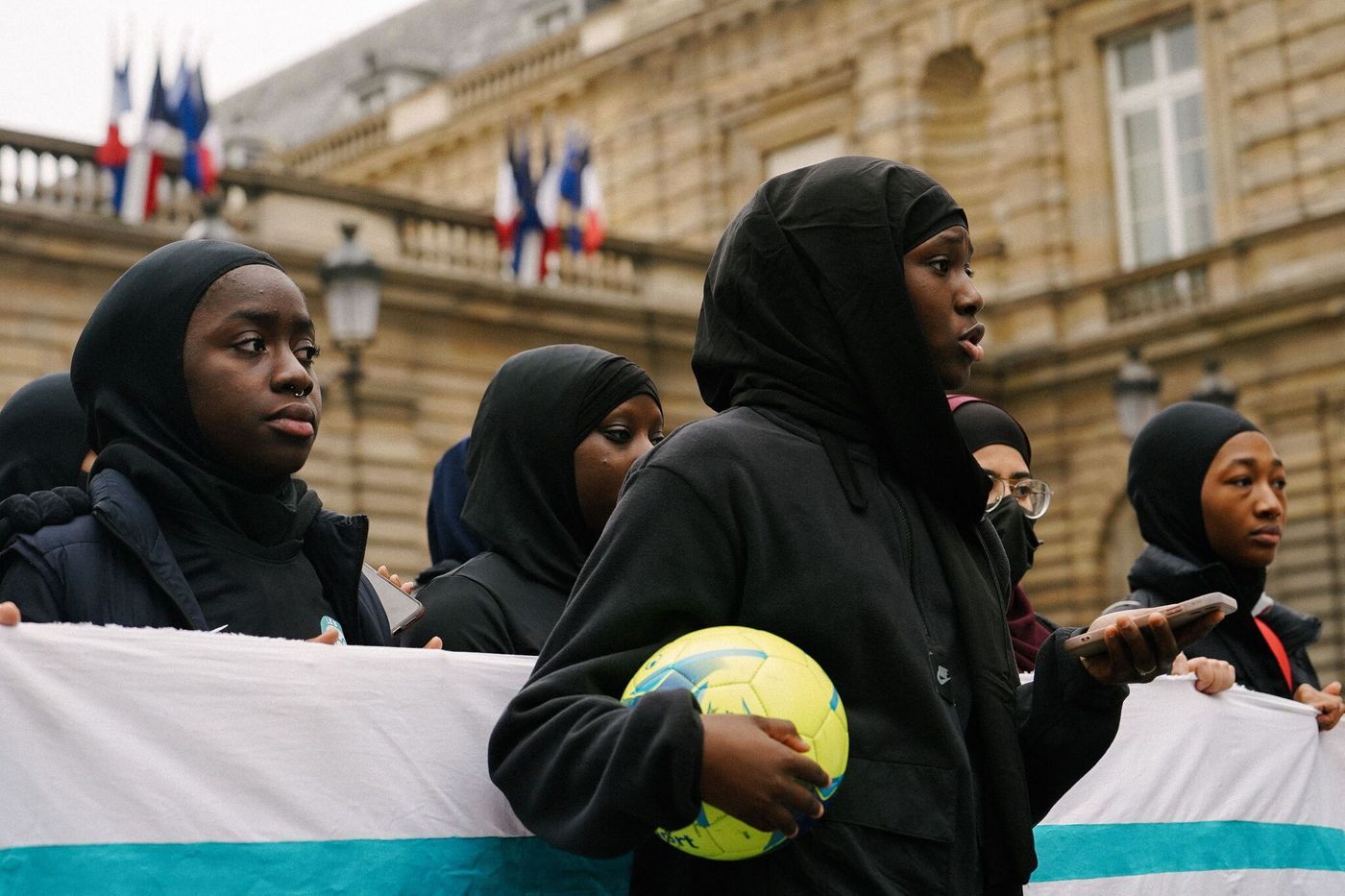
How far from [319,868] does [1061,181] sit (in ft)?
74.6

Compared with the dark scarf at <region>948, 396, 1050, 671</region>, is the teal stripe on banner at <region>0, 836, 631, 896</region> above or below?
below

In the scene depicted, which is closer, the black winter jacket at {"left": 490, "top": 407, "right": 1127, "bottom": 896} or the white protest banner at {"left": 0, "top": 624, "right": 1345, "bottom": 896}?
the black winter jacket at {"left": 490, "top": 407, "right": 1127, "bottom": 896}

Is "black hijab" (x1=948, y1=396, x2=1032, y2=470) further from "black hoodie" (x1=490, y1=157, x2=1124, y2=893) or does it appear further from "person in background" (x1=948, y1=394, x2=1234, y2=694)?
"black hoodie" (x1=490, y1=157, x2=1124, y2=893)

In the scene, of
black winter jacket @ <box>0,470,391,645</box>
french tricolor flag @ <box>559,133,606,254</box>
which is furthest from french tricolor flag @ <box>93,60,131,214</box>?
black winter jacket @ <box>0,470,391,645</box>

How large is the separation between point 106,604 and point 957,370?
1.35 metres

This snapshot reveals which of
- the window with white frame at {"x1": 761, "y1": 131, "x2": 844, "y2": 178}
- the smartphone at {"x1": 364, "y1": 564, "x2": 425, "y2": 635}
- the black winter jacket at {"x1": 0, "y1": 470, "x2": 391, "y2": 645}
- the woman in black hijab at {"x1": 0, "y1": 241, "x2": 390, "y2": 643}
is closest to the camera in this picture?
the black winter jacket at {"x1": 0, "y1": 470, "x2": 391, "y2": 645}

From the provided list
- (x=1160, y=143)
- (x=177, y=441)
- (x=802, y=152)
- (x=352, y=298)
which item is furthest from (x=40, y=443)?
(x=802, y=152)

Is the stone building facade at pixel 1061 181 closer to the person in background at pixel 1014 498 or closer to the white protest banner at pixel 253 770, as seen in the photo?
the person in background at pixel 1014 498

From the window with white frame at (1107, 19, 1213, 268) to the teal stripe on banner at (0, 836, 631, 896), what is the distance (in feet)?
69.7

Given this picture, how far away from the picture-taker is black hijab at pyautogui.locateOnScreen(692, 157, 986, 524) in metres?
2.89

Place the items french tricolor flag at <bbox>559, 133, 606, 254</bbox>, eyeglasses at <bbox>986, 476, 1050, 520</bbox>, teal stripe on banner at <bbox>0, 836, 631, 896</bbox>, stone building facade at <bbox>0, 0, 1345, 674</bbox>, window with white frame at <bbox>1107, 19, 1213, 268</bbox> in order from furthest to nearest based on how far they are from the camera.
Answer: window with white frame at <bbox>1107, 19, 1213, 268</bbox> → french tricolor flag at <bbox>559, 133, 606, 254</bbox> → stone building facade at <bbox>0, 0, 1345, 674</bbox> → eyeglasses at <bbox>986, 476, 1050, 520</bbox> → teal stripe on banner at <bbox>0, 836, 631, 896</bbox>

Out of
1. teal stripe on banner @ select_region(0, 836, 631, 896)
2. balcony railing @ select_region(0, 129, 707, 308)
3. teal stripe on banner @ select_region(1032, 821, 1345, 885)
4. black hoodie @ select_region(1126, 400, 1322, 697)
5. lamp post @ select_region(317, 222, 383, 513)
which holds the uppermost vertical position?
balcony railing @ select_region(0, 129, 707, 308)

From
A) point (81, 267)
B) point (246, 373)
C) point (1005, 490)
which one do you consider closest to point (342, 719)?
point (246, 373)

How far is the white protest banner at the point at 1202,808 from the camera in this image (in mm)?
4305
